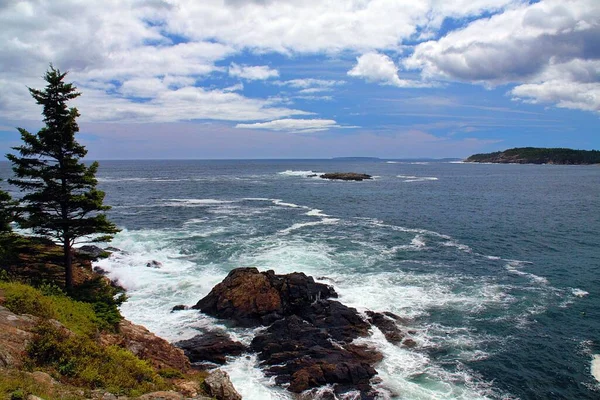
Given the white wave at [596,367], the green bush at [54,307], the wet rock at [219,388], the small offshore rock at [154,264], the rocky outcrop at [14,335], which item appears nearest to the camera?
the rocky outcrop at [14,335]

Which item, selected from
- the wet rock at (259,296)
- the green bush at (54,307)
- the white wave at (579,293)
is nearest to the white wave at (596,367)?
the white wave at (579,293)

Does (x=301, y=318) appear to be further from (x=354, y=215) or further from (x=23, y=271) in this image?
(x=354, y=215)

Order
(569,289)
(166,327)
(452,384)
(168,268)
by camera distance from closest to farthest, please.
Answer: (452,384) → (166,327) → (569,289) → (168,268)

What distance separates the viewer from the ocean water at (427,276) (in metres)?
23.6

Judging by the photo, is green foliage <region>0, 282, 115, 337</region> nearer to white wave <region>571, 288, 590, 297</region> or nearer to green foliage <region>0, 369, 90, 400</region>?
green foliage <region>0, 369, 90, 400</region>

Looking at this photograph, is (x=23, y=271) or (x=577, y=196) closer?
(x=23, y=271)

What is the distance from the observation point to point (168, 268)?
41.4m

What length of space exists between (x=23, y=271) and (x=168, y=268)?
16257mm

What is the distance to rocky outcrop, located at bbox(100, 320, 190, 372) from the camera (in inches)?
802

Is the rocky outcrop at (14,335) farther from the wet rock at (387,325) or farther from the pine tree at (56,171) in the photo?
the wet rock at (387,325)

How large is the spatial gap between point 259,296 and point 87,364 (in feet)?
55.7

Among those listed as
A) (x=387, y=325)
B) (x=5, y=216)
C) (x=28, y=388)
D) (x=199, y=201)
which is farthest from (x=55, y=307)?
(x=199, y=201)

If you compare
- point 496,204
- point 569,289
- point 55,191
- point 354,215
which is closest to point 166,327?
point 55,191

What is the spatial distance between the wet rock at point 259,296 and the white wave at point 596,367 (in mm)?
17424
